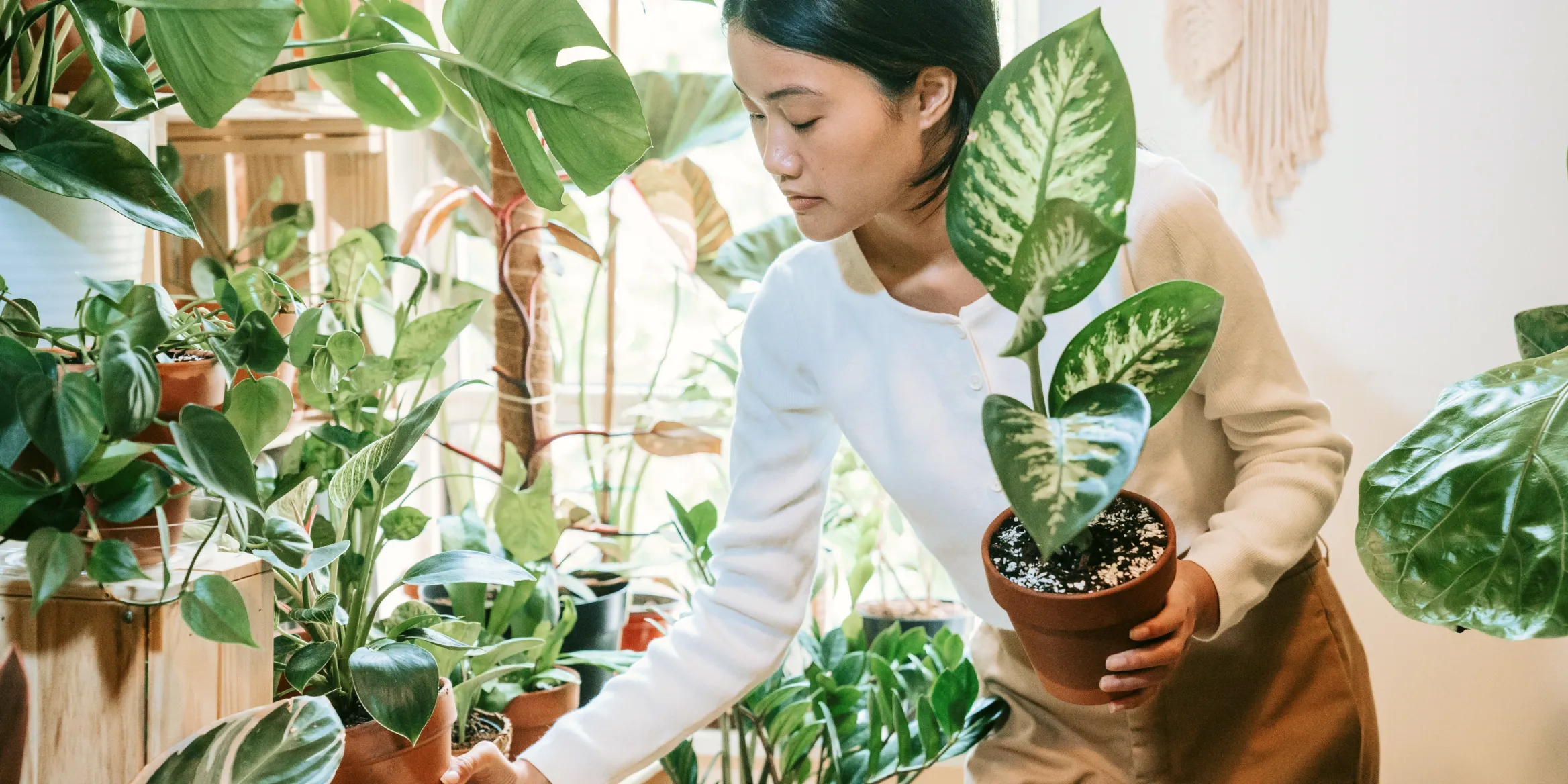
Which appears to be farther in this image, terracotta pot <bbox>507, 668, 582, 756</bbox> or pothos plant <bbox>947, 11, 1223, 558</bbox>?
Answer: terracotta pot <bbox>507, 668, 582, 756</bbox>

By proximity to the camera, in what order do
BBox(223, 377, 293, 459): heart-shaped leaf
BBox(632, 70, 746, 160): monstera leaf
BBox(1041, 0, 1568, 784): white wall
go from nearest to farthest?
BBox(223, 377, 293, 459): heart-shaped leaf
BBox(1041, 0, 1568, 784): white wall
BBox(632, 70, 746, 160): monstera leaf

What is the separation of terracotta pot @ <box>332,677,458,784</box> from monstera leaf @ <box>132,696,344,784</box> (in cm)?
14

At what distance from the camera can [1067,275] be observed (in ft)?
1.81

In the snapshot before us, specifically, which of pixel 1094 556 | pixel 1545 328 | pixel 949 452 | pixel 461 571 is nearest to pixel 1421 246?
pixel 1545 328

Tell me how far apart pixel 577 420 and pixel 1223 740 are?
124cm

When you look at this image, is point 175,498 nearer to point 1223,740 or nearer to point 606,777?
point 606,777

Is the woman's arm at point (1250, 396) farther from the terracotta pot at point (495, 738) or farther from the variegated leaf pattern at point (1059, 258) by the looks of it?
the terracotta pot at point (495, 738)

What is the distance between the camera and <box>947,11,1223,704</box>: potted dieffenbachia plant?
0.51 m

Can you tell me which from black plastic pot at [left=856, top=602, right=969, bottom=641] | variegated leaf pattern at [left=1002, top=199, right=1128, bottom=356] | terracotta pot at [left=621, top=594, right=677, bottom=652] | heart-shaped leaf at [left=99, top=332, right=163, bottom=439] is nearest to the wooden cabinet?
heart-shaped leaf at [left=99, top=332, right=163, bottom=439]

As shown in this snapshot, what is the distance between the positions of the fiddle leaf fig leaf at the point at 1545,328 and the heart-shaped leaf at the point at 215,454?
0.87 meters

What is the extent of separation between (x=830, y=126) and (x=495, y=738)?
661 mm

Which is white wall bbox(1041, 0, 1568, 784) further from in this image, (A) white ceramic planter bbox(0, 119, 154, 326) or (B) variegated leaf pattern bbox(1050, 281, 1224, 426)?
(A) white ceramic planter bbox(0, 119, 154, 326)

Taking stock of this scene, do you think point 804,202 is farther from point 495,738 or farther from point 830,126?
point 495,738

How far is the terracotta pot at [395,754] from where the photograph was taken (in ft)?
2.73
